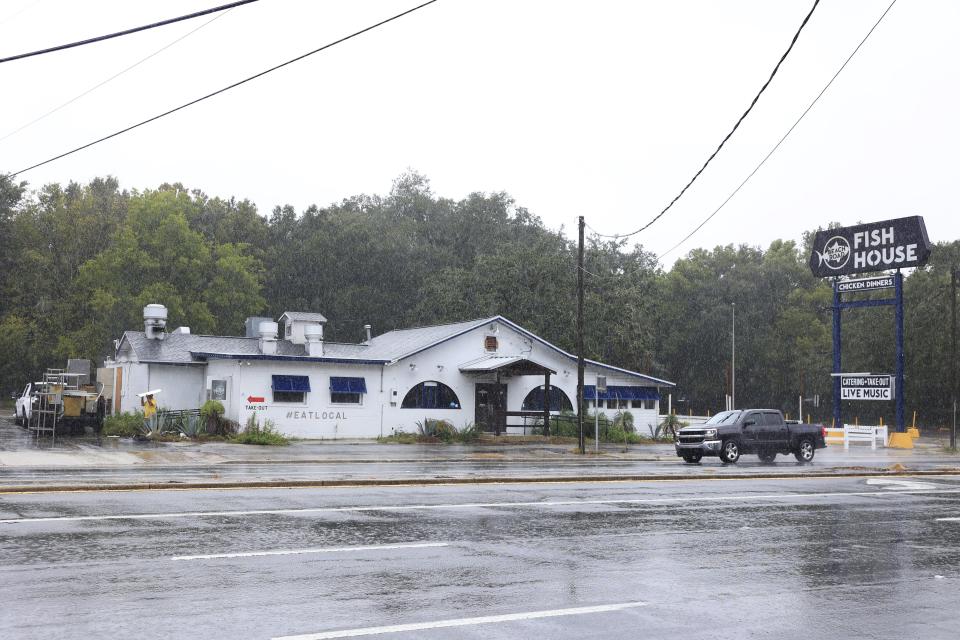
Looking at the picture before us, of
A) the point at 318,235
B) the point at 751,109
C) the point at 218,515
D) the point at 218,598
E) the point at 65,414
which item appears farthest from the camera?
the point at 318,235

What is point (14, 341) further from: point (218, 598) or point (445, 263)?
point (218, 598)

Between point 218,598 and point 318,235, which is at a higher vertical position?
point 318,235

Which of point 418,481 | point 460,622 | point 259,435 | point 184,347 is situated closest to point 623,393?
point 259,435

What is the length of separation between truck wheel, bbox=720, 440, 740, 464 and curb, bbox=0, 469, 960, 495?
401cm

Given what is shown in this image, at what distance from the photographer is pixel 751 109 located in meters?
20.9

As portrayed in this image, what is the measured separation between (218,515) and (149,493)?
357 cm

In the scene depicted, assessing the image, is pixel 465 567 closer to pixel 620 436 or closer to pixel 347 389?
pixel 347 389

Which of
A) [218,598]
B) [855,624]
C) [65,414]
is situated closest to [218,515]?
[218,598]

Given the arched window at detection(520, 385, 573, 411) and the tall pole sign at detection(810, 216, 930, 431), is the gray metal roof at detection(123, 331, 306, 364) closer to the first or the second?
the arched window at detection(520, 385, 573, 411)

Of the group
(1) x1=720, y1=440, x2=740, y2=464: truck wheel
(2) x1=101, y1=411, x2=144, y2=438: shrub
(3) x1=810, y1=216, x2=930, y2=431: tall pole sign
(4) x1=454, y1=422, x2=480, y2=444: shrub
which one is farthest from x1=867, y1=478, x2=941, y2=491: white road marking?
(2) x1=101, y1=411, x2=144, y2=438: shrub

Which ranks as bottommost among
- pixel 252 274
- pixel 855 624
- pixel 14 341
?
pixel 855 624

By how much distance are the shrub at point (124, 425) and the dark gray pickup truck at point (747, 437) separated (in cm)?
2070

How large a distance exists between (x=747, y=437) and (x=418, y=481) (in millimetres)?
13677

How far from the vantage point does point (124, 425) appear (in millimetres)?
37438
